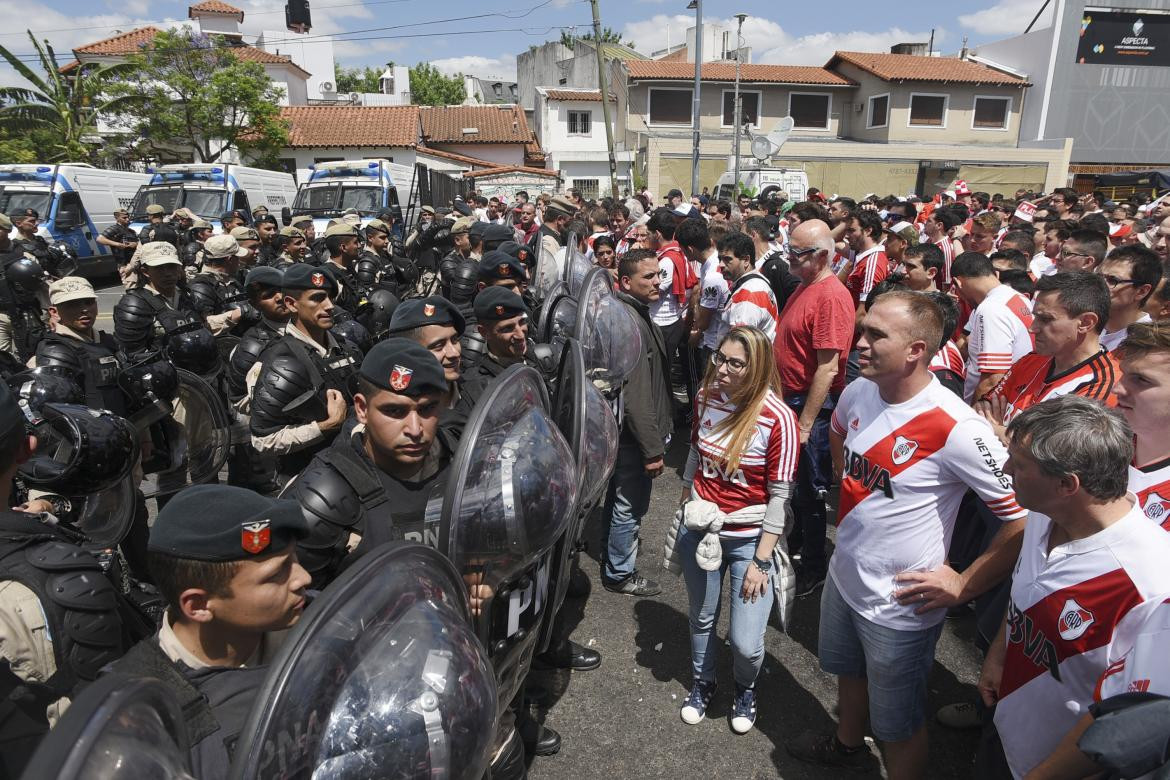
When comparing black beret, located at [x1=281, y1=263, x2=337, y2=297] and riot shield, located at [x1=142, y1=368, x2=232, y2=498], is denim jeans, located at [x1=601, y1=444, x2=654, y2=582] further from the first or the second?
riot shield, located at [x1=142, y1=368, x2=232, y2=498]

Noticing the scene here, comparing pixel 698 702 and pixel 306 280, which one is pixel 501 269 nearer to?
pixel 306 280

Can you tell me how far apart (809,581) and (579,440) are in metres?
2.56

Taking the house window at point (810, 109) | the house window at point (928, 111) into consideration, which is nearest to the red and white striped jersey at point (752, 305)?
the house window at point (928, 111)

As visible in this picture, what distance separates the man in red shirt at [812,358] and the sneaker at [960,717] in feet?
3.52

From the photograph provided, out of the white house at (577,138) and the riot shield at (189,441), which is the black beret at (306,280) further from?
the white house at (577,138)

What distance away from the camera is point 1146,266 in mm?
3633

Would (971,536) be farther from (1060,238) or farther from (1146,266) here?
(1060,238)

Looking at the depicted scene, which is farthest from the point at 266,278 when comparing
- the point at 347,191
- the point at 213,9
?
the point at 213,9

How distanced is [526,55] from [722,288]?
189 feet

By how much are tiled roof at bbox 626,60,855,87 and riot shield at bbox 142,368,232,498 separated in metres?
34.1

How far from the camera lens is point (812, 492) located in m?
4.20

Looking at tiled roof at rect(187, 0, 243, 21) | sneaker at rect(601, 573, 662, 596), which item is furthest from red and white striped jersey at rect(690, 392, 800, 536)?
tiled roof at rect(187, 0, 243, 21)

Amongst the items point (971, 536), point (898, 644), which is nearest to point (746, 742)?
point (898, 644)

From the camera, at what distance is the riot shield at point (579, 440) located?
2.39 m
